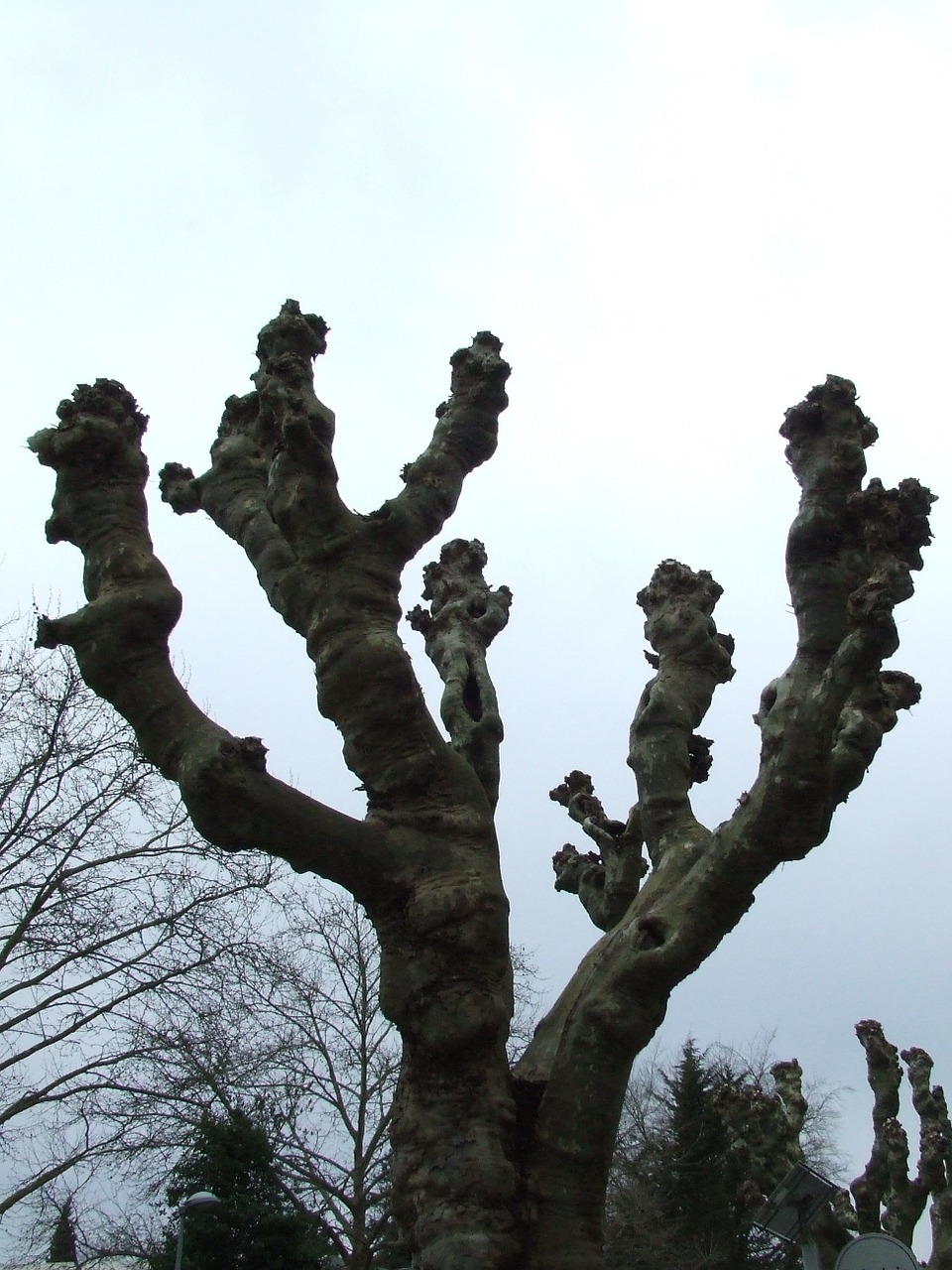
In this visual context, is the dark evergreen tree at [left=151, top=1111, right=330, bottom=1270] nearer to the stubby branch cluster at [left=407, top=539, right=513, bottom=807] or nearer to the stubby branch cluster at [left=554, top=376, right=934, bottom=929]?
the stubby branch cluster at [left=407, top=539, right=513, bottom=807]

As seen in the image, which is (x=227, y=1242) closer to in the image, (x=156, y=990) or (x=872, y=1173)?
(x=156, y=990)

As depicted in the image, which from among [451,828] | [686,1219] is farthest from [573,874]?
[686,1219]

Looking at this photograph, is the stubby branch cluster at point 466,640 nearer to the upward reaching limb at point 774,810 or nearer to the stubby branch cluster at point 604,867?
the stubby branch cluster at point 604,867

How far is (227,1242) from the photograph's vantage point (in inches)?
613

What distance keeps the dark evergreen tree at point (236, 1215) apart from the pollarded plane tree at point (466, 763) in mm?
12318

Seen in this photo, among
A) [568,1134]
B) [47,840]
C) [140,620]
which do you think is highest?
[47,840]

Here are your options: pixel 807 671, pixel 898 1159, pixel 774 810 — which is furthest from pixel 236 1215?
pixel 807 671

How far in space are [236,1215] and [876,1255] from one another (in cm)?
1179

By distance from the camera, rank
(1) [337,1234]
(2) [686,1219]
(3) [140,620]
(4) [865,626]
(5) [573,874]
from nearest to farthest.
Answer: (4) [865,626], (3) [140,620], (5) [573,874], (1) [337,1234], (2) [686,1219]

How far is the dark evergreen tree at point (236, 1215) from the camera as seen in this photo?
15461 millimetres

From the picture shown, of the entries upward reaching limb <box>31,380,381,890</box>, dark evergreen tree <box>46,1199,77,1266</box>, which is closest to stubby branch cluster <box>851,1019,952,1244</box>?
dark evergreen tree <box>46,1199,77,1266</box>

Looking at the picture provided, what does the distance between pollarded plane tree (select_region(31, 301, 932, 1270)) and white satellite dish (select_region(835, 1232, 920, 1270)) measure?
3.03 m

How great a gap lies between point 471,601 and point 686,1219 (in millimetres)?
21419

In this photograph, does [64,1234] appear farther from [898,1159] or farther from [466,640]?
[466,640]
